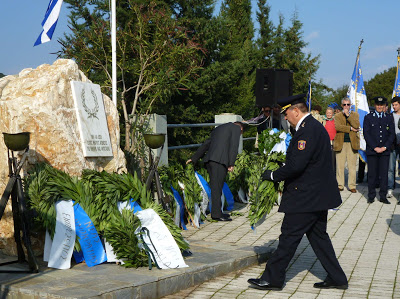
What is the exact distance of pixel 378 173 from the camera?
500 inches

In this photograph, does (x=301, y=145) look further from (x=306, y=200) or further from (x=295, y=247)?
(x=295, y=247)

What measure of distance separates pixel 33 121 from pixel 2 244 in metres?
1.48

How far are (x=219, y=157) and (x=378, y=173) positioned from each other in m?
4.44

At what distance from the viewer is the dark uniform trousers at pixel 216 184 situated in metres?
10.0

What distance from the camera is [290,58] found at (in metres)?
43.2

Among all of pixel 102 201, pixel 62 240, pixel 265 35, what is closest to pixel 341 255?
pixel 102 201

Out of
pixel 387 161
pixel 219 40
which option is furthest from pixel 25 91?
pixel 219 40

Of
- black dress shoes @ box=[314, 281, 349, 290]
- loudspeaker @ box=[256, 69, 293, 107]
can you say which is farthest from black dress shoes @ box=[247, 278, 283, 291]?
loudspeaker @ box=[256, 69, 293, 107]

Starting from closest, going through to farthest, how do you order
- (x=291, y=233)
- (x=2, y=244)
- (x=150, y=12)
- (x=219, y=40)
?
1. (x=291, y=233)
2. (x=2, y=244)
3. (x=150, y=12)
4. (x=219, y=40)

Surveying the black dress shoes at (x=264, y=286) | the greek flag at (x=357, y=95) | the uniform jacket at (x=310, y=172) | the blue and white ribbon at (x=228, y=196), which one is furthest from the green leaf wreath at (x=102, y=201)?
the greek flag at (x=357, y=95)

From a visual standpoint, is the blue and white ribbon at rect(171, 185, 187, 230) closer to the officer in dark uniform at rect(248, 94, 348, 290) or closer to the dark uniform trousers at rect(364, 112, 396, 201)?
the officer in dark uniform at rect(248, 94, 348, 290)

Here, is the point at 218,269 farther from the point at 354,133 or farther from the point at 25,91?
the point at 354,133

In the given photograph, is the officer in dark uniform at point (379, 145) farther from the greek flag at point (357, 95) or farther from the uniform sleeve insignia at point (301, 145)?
the uniform sleeve insignia at point (301, 145)

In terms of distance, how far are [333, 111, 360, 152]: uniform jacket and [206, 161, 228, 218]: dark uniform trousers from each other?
4.50 m
